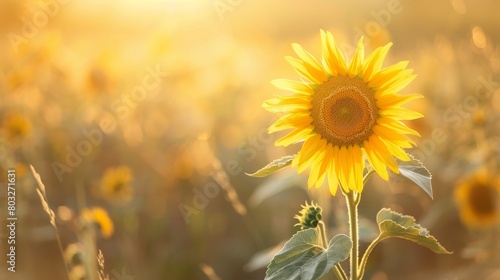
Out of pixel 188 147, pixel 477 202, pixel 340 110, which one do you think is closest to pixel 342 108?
pixel 340 110

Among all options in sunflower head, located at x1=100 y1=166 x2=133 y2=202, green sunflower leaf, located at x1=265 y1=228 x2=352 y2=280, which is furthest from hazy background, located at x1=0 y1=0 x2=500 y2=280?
green sunflower leaf, located at x1=265 y1=228 x2=352 y2=280

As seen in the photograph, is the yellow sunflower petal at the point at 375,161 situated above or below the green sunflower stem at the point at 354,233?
above

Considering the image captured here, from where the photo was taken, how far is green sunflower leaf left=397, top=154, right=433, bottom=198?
1211mm

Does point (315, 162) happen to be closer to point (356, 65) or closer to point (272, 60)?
point (356, 65)

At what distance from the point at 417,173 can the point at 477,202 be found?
1.41 meters

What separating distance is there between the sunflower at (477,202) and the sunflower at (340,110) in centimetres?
134

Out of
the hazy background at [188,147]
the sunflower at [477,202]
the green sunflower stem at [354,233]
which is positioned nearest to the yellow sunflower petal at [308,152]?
the green sunflower stem at [354,233]

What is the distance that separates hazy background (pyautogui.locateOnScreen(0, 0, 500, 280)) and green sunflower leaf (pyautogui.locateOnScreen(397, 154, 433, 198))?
77 centimetres

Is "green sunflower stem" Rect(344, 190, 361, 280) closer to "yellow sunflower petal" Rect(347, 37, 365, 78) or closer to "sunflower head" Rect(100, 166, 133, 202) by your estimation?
"yellow sunflower petal" Rect(347, 37, 365, 78)

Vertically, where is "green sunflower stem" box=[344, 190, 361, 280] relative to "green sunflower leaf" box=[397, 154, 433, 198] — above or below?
below

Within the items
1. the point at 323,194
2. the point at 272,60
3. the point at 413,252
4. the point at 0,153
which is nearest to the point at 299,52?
the point at 323,194

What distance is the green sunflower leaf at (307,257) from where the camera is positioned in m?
1.14

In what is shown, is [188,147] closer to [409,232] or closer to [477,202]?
A: [477,202]

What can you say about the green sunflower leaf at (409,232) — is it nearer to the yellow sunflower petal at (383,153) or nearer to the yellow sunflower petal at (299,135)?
the yellow sunflower petal at (383,153)
